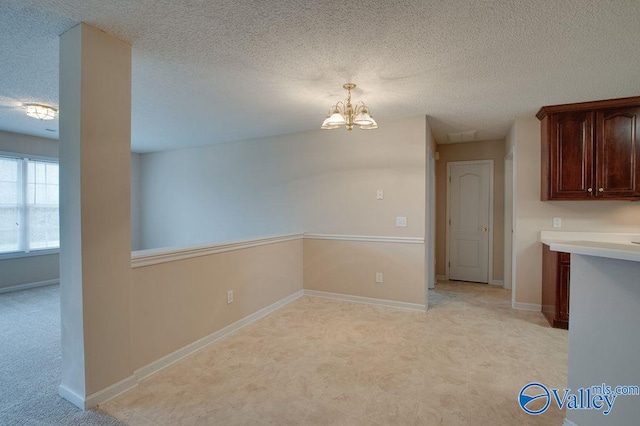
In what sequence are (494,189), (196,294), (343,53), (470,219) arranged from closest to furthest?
(343,53) < (196,294) < (494,189) < (470,219)

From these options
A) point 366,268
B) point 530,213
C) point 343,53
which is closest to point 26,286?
point 366,268

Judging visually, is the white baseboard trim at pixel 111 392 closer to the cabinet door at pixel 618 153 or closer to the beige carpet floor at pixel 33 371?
the beige carpet floor at pixel 33 371

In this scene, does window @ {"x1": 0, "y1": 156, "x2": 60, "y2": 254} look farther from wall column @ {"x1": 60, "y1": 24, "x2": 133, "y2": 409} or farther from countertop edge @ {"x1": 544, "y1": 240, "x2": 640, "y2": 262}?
countertop edge @ {"x1": 544, "y1": 240, "x2": 640, "y2": 262}

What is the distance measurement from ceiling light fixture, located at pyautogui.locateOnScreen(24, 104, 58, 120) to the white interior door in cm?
573

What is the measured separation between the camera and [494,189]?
503cm

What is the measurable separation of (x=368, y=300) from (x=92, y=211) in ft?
10.5

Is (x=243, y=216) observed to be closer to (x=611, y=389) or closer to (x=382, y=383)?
(x=382, y=383)

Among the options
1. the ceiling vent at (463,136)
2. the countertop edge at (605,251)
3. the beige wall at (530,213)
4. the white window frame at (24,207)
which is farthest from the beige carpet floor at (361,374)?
the white window frame at (24,207)

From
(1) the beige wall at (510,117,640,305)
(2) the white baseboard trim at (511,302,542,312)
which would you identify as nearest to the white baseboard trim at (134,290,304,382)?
(2) the white baseboard trim at (511,302,542,312)

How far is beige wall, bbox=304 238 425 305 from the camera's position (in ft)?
12.3

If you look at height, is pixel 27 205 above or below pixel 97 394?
above

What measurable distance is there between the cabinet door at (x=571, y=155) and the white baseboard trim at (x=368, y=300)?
6.70 feet

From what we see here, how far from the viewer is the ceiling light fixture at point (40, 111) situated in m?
3.32

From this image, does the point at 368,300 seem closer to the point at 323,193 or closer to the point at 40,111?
the point at 323,193
